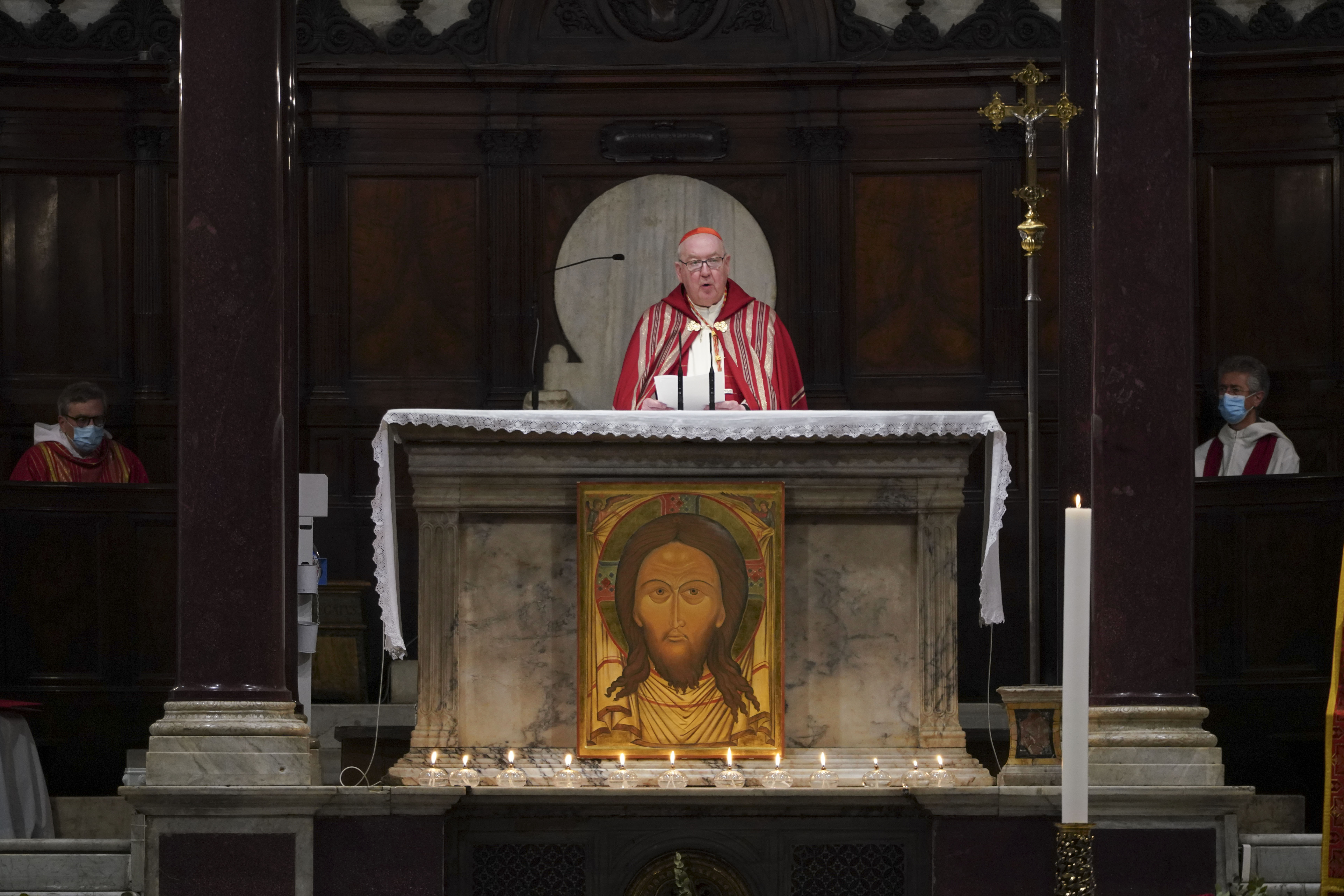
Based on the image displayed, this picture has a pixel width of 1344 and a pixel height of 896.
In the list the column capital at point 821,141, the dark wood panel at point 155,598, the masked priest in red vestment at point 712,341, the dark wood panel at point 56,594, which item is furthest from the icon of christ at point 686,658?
the column capital at point 821,141

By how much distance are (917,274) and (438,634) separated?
188 inches

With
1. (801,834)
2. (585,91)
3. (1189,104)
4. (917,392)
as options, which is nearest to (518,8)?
(585,91)

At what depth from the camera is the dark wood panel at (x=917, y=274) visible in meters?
11.5

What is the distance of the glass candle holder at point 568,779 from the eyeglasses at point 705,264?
2451 millimetres

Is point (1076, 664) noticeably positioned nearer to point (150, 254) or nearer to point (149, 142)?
point (150, 254)

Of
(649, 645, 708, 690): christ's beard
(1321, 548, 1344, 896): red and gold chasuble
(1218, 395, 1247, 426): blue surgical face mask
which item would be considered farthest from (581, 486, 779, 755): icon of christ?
(1218, 395, 1247, 426): blue surgical face mask

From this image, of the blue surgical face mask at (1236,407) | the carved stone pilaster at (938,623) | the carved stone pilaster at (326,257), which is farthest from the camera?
Result: the carved stone pilaster at (326,257)

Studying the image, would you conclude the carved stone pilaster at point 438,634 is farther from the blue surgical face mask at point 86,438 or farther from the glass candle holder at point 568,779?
the blue surgical face mask at point 86,438

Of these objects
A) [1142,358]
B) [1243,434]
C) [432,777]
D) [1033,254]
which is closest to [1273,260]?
[1243,434]

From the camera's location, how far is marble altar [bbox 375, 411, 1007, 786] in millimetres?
7676

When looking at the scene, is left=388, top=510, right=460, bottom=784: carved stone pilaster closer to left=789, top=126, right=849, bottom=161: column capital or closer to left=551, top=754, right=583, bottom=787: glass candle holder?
left=551, top=754, right=583, bottom=787: glass candle holder

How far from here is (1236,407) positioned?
10789mm

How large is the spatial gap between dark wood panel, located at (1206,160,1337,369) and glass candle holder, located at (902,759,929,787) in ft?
14.8

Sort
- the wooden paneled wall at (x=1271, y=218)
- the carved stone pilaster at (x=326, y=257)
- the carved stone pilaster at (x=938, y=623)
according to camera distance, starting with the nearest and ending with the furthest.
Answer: the carved stone pilaster at (x=938, y=623) < the wooden paneled wall at (x=1271, y=218) < the carved stone pilaster at (x=326, y=257)
